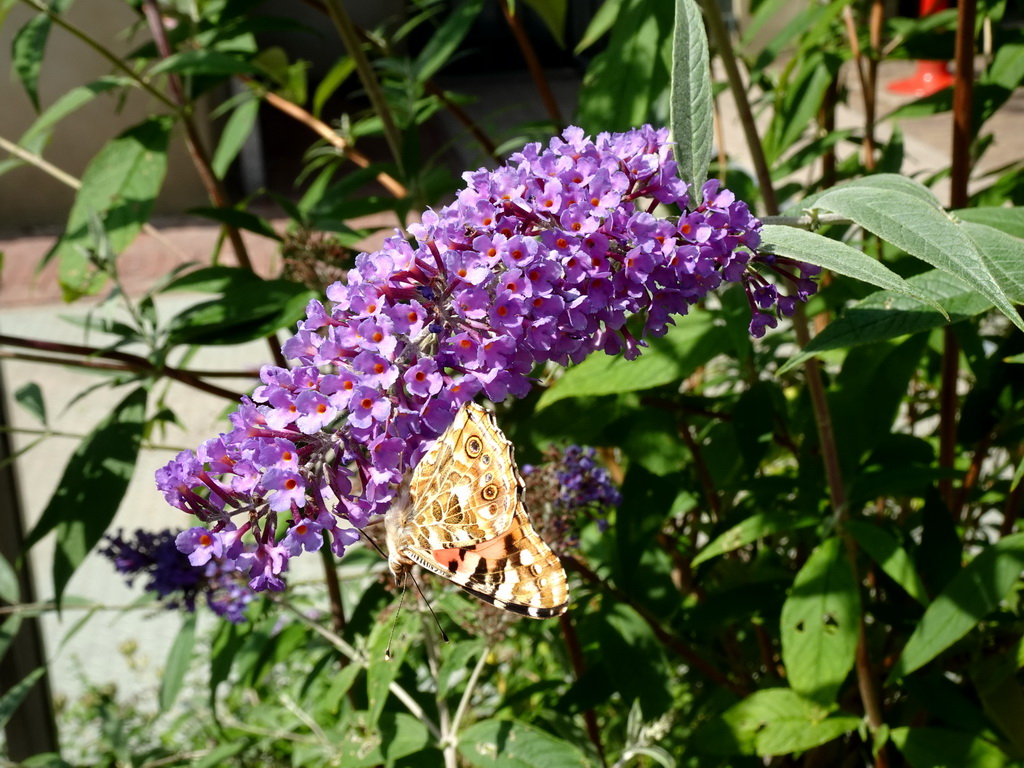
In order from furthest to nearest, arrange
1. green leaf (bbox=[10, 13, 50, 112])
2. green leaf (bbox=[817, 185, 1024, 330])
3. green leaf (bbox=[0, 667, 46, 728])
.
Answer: green leaf (bbox=[0, 667, 46, 728]), green leaf (bbox=[10, 13, 50, 112]), green leaf (bbox=[817, 185, 1024, 330])

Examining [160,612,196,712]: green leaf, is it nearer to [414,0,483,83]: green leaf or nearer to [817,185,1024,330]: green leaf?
[414,0,483,83]: green leaf

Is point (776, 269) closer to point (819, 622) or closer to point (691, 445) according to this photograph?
point (819, 622)

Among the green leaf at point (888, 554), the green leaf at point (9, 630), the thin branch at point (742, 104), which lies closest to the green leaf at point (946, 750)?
the green leaf at point (888, 554)

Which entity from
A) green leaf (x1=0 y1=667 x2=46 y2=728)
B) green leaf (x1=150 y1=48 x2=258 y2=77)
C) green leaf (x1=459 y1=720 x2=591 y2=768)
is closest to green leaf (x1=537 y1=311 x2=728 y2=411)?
green leaf (x1=459 y1=720 x2=591 y2=768)

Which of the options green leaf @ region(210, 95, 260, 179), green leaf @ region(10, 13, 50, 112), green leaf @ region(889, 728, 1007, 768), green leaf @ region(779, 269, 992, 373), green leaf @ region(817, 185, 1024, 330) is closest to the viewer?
green leaf @ region(817, 185, 1024, 330)

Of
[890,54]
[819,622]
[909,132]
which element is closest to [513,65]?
[909,132]
